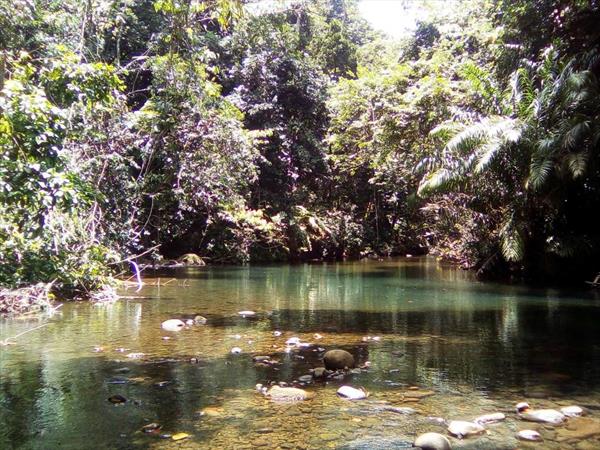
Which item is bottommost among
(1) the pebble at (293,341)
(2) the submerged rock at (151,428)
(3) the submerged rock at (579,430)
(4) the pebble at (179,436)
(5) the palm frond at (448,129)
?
(4) the pebble at (179,436)

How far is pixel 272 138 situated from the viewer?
2511 centimetres

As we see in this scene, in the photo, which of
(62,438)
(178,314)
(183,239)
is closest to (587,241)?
(178,314)

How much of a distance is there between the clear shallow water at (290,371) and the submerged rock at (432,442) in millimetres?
179

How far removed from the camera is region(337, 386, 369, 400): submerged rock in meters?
5.15

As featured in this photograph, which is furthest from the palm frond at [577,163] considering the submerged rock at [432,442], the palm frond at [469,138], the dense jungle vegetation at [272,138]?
the submerged rock at [432,442]

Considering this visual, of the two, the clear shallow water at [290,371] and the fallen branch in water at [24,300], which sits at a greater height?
the fallen branch in water at [24,300]

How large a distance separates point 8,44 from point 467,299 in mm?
12700

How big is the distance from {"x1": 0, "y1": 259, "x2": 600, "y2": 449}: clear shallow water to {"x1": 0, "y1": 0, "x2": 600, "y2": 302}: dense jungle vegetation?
1.91 meters

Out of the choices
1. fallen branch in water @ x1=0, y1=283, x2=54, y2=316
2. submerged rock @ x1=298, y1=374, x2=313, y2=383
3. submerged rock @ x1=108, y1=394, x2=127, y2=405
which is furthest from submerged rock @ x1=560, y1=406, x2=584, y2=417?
fallen branch in water @ x1=0, y1=283, x2=54, y2=316

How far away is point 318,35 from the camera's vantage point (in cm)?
3238

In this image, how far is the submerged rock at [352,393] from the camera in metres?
5.15

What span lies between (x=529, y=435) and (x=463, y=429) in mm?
509

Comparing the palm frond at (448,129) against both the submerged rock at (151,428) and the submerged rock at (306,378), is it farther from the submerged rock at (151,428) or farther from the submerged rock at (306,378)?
the submerged rock at (151,428)

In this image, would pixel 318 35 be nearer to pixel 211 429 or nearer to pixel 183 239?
pixel 183 239
